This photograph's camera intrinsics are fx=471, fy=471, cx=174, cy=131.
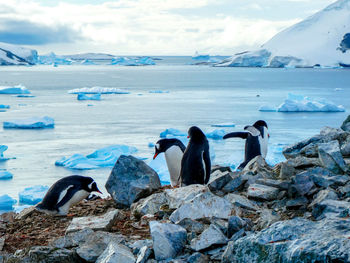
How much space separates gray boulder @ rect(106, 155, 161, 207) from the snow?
8.91m

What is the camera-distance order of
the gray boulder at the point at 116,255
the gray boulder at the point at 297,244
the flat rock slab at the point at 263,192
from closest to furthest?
the gray boulder at the point at 297,244 → the gray boulder at the point at 116,255 → the flat rock slab at the point at 263,192

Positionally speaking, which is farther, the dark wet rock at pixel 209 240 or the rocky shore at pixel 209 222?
the dark wet rock at pixel 209 240

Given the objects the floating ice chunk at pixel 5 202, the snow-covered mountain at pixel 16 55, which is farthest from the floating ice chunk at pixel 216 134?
the snow-covered mountain at pixel 16 55

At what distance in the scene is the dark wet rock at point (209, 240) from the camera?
2549 mm

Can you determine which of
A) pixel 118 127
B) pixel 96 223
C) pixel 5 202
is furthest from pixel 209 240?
pixel 118 127

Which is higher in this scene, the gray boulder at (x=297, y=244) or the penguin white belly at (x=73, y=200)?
the gray boulder at (x=297, y=244)

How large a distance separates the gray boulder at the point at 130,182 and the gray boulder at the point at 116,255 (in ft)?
4.36

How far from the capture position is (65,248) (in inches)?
111

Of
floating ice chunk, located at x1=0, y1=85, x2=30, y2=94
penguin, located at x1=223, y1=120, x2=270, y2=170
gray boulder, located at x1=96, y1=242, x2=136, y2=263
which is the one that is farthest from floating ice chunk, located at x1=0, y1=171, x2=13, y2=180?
floating ice chunk, located at x1=0, y1=85, x2=30, y2=94

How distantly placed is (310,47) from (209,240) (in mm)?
97663

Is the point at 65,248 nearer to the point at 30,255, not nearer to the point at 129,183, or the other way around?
the point at 30,255

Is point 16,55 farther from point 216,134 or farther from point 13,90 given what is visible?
point 216,134

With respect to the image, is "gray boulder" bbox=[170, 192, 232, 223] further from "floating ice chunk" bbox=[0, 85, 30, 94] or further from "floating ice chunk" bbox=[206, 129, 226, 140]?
"floating ice chunk" bbox=[0, 85, 30, 94]

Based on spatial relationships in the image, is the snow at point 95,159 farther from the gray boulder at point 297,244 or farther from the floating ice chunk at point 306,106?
the floating ice chunk at point 306,106
